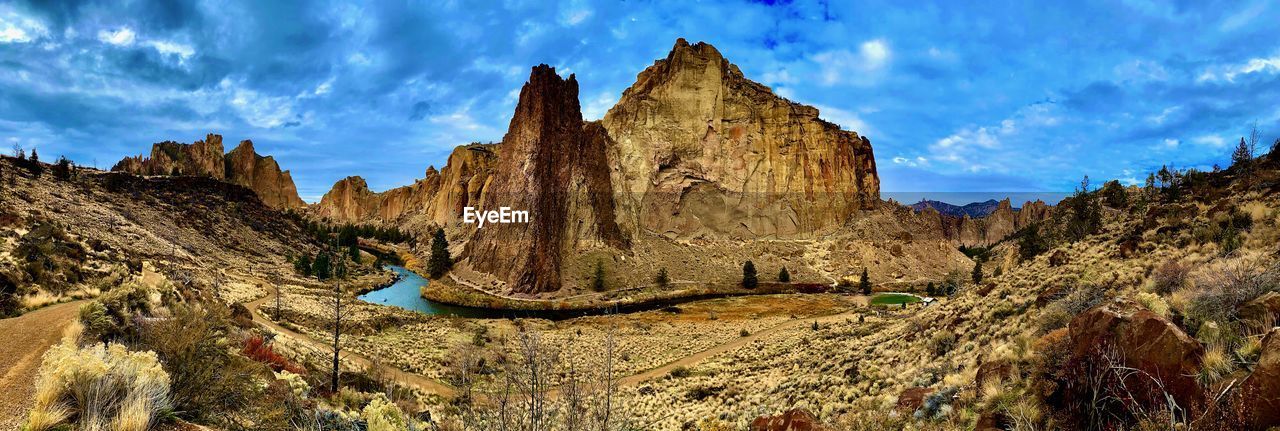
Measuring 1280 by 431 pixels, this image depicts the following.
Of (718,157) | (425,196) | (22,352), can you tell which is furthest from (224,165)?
(22,352)

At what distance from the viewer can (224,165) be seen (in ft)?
452

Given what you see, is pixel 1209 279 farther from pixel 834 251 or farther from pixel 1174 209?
pixel 834 251

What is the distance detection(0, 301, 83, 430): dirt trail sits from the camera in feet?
16.9

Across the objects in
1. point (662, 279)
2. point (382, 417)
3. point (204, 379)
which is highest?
point (204, 379)

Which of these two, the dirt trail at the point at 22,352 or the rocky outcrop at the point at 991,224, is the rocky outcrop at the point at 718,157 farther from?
the rocky outcrop at the point at 991,224

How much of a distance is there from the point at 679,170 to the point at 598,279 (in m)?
25.5

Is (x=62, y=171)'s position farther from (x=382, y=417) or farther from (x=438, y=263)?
(x=382, y=417)

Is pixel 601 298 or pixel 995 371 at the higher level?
pixel 995 371

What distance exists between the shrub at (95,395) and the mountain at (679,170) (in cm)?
5928

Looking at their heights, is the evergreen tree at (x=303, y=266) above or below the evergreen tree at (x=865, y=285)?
above

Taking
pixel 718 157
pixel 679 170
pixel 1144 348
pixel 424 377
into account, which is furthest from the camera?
pixel 718 157

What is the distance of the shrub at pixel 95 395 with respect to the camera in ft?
15.0

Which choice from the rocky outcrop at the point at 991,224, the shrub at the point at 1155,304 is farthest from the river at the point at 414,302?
the rocky outcrop at the point at 991,224

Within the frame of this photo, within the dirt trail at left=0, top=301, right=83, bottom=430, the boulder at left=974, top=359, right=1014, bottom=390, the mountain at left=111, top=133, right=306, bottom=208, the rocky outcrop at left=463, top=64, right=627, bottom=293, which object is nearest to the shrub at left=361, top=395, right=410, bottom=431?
the dirt trail at left=0, top=301, right=83, bottom=430
